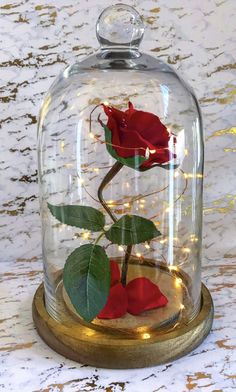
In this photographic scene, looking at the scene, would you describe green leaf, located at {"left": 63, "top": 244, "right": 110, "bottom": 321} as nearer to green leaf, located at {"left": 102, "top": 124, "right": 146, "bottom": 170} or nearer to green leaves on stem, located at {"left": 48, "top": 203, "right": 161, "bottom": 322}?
green leaves on stem, located at {"left": 48, "top": 203, "right": 161, "bottom": 322}

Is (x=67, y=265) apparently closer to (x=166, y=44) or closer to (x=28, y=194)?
(x=28, y=194)

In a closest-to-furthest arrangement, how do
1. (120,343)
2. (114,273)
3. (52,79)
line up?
(120,343) → (114,273) → (52,79)

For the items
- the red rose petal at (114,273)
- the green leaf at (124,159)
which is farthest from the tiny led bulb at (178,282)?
the green leaf at (124,159)

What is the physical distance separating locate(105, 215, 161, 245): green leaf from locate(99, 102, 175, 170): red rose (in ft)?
0.27

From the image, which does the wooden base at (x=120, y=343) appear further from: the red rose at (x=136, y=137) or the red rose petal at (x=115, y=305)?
the red rose at (x=136, y=137)

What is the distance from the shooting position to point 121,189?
0.99m

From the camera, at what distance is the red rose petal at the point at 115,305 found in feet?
2.95

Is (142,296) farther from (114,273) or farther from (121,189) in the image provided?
(121,189)

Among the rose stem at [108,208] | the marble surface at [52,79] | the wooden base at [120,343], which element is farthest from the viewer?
the marble surface at [52,79]

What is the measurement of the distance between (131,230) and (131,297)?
11cm

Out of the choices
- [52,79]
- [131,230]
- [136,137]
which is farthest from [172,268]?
[52,79]

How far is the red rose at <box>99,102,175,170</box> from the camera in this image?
0.87 m

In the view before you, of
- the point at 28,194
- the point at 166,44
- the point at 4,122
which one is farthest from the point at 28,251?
the point at 166,44

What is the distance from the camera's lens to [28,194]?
46.1 inches
